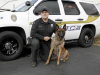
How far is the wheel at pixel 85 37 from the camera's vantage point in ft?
14.4

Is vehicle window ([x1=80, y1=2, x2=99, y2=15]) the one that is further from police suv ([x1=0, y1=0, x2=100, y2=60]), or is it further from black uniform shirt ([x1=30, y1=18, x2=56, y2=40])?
black uniform shirt ([x1=30, y1=18, x2=56, y2=40])

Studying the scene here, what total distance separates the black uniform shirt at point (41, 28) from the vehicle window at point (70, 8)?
1229mm

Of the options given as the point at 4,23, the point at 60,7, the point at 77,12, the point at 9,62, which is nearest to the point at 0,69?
the point at 9,62

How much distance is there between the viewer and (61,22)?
3676 mm

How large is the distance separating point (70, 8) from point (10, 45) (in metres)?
2.64

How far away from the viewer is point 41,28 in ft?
9.47

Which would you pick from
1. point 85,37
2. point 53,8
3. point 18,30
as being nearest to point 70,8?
point 53,8

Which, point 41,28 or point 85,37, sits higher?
point 41,28

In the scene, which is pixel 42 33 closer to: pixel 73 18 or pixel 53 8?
pixel 53 8

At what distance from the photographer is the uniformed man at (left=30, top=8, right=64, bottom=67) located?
2770mm

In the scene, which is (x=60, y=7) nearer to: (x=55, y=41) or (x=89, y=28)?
(x=55, y=41)

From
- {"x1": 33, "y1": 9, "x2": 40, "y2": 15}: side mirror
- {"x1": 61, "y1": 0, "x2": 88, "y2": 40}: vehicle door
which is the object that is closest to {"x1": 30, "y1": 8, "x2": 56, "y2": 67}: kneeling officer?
{"x1": 33, "y1": 9, "x2": 40, "y2": 15}: side mirror

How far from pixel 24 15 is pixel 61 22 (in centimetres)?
133

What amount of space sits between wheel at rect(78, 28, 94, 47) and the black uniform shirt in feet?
6.08
